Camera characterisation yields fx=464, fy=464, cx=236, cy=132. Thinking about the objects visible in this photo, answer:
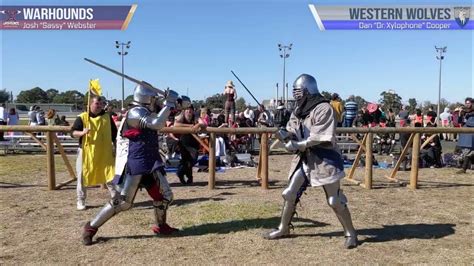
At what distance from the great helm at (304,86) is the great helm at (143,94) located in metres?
1.65

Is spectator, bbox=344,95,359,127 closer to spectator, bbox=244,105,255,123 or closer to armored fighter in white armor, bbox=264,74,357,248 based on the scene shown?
spectator, bbox=244,105,255,123

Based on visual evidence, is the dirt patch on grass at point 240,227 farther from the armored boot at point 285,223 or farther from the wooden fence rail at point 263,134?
the wooden fence rail at point 263,134

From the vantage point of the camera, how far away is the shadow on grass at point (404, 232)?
18.0 ft

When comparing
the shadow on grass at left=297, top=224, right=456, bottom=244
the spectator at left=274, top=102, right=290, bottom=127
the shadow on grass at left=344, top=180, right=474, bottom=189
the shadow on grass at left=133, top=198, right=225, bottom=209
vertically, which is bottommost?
the shadow on grass at left=133, top=198, right=225, bottom=209

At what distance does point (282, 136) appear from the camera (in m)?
5.10

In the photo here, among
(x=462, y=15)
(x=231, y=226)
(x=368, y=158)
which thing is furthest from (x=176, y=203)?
(x=462, y=15)

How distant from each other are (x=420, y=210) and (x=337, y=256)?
2.80 meters

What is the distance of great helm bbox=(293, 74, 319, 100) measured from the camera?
16.9ft

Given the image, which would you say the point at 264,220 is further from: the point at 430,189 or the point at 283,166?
the point at 283,166

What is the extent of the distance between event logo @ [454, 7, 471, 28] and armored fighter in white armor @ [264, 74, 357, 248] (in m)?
16.7

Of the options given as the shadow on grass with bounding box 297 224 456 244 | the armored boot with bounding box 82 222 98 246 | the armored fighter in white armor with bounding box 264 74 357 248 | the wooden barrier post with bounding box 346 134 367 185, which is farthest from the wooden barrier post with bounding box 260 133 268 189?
the armored boot with bounding box 82 222 98 246

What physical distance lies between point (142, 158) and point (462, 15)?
59.7 ft

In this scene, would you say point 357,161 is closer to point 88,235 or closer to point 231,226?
point 231,226

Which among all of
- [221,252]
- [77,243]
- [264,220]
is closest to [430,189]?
[264,220]
